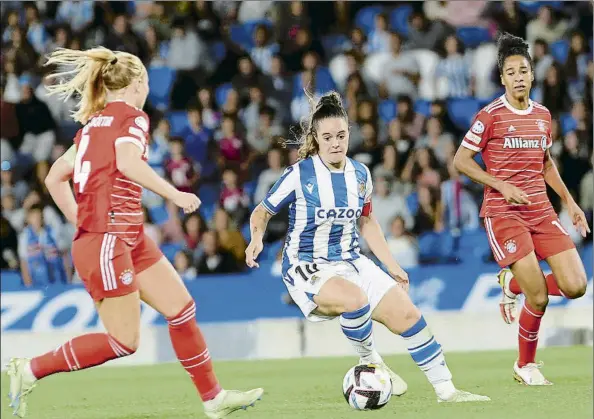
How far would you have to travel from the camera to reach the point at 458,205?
1318 centimetres

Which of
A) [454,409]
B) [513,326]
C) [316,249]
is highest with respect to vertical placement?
[316,249]

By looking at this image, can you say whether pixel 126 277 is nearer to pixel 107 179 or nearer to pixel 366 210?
pixel 107 179

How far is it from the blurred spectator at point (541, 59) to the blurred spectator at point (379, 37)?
75.1 inches

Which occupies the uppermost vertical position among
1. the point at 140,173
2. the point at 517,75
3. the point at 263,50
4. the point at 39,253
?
the point at 263,50

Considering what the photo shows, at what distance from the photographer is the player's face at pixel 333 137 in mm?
7051

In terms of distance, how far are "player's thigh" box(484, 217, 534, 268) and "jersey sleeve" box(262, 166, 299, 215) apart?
1.66 meters

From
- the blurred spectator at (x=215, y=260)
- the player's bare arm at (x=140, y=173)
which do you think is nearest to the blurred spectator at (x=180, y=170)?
the blurred spectator at (x=215, y=260)

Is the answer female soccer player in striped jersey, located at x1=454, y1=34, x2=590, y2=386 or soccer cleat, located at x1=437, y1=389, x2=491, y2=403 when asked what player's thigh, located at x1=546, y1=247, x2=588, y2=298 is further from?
soccer cleat, located at x1=437, y1=389, x2=491, y2=403

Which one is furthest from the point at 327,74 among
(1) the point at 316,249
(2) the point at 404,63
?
(1) the point at 316,249

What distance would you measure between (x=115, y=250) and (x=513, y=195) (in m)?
2.73

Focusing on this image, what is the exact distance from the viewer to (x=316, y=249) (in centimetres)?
714

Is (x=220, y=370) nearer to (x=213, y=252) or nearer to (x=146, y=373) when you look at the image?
(x=146, y=373)

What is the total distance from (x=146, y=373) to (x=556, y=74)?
6.96m

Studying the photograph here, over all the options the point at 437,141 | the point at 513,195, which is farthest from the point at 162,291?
the point at 437,141
